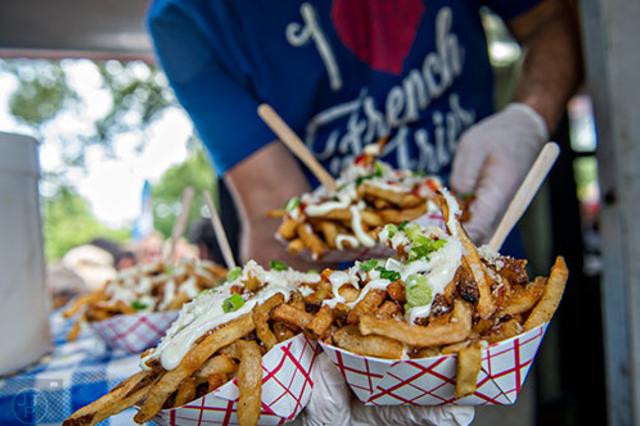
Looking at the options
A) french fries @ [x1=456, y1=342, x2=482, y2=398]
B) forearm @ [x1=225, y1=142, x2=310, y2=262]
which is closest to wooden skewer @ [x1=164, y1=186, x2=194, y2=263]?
forearm @ [x1=225, y1=142, x2=310, y2=262]

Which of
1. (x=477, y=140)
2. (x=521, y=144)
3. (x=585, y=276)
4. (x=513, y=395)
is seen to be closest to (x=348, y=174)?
Answer: (x=477, y=140)

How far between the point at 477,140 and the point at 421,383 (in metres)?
1.28

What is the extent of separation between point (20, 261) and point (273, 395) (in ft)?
3.07

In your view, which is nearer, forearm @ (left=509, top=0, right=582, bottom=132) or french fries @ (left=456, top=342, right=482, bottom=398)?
french fries @ (left=456, top=342, right=482, bottom=398)

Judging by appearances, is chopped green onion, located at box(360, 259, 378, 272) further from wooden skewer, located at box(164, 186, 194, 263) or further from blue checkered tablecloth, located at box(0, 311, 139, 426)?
wooden skewer, located at box(164, 186, 194, 263)

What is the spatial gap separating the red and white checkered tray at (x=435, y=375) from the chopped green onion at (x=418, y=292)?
0.32 feet

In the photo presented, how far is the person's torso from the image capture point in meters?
2.29

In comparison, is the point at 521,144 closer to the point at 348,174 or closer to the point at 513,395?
the point at 348,174

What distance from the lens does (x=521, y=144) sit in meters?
1.98

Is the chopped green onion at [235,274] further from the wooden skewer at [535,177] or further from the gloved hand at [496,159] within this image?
the gloved hand at [496,159]

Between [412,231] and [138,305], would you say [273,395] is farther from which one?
[138,305]

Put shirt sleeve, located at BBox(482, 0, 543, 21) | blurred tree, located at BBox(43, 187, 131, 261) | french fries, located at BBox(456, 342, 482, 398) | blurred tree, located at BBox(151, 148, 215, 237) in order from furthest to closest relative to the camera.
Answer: blurred tree, located at BBox(151, 148, 215, 237) → blurred tree, located at BBox(43, 187, 131, 261) → shirt sleeve, located at BBox(482, 0, 543, 21) → french fries, located at BBox(456, 342, 482, 398)

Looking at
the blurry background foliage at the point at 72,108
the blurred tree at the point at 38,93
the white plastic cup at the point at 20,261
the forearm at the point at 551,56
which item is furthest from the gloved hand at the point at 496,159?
the blurred tree at the point at 38,93

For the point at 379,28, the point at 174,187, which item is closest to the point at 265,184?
the point at 379,28
